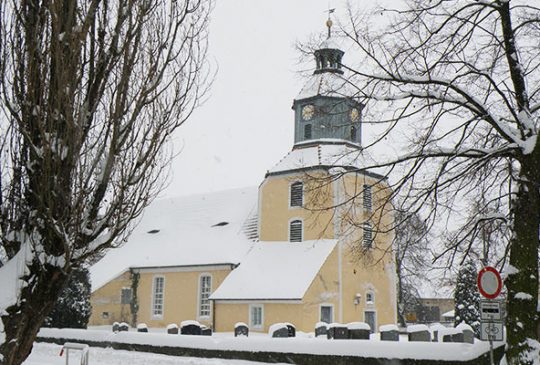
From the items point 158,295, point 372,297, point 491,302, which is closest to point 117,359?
point 491,302

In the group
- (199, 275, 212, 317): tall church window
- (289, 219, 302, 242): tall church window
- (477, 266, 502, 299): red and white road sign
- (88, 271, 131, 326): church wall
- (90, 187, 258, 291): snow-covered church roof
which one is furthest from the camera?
(88, 271, 131, 326): church wall

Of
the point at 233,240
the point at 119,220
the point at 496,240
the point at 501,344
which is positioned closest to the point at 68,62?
the point at 119,220

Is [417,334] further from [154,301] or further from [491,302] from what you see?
[154,301]

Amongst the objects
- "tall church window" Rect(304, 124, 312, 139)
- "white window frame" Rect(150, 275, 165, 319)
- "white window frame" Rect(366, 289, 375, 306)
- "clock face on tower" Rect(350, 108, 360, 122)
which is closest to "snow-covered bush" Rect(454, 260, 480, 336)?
"white window frame" Rect(366, 289, 375, 306)

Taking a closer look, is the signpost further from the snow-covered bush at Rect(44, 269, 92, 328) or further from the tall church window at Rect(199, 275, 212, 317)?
the tall church window at Rect(199, 275, 212, 317)

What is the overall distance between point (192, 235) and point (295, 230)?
333 inches

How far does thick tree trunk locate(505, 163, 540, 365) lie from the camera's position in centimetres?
1142

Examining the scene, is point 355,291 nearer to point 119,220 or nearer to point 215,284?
point 215,284

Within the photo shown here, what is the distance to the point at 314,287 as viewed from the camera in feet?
94.1

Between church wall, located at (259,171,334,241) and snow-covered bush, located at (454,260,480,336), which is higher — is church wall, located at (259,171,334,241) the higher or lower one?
the higher one

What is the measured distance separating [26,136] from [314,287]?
22.0m

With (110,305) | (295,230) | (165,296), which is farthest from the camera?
(110,305)

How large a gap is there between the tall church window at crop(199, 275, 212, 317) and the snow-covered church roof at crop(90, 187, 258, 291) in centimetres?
102

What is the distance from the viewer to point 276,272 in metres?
30.1
